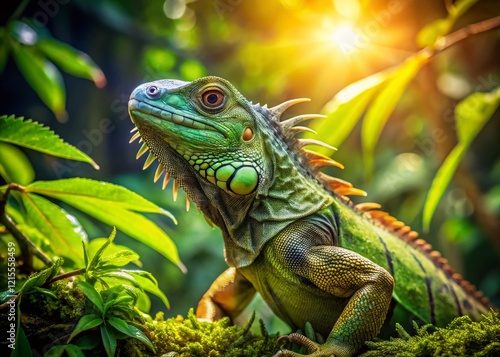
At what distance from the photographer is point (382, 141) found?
317 inches

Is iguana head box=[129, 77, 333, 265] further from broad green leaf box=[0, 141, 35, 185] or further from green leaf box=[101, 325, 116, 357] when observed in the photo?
broad green leaf box=[0, 141, 35, 185]

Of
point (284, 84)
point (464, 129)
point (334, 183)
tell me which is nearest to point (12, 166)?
point (334, 183)

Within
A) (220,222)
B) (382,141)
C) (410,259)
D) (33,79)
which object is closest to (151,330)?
(220,222)

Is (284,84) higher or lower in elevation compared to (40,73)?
higher

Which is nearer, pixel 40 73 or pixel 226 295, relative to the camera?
pixel 226 295

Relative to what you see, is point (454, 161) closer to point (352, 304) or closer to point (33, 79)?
point (352, 304)

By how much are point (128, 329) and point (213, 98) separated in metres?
1.08

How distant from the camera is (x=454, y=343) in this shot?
1.62 meters

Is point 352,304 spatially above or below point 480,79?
below

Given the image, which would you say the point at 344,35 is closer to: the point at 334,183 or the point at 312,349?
the point at 334,183

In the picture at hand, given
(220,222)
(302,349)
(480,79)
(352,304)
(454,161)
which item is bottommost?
(302,349)

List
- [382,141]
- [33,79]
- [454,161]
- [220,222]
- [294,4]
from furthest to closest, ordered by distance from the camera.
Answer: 1. [382,141]
2. [294,4]
3. [33,79]
4. [454,161]
5. [220,222]

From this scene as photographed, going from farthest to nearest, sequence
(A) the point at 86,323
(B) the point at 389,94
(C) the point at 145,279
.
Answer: (B) the point at 389,94, (C) the point at 145,279, (A) the point at 86,323

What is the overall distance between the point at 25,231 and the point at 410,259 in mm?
2022
